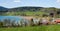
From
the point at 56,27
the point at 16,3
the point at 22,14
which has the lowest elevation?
the point at 56,27

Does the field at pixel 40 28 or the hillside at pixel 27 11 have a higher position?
the hillside at pixel 27 11

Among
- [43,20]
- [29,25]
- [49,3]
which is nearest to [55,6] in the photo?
[49,3]

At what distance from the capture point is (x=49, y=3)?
1899mm

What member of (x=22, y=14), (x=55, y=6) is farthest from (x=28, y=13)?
(x=55, y=6)

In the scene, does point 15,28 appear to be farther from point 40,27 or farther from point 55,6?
point 55,6

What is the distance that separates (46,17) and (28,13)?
205 millimetres

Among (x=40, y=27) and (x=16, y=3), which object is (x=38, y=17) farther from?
(x=16, y=3)

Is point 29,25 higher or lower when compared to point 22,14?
lower

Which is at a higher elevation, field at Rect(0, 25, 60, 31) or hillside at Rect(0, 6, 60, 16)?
hillside at Rect(0, 6, 60, 16)

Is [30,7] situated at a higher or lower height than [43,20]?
higher

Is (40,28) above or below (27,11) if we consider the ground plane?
below

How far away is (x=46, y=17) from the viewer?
189 cm

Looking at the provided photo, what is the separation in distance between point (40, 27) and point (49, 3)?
0.94 feet

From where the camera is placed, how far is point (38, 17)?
74.5 inches
